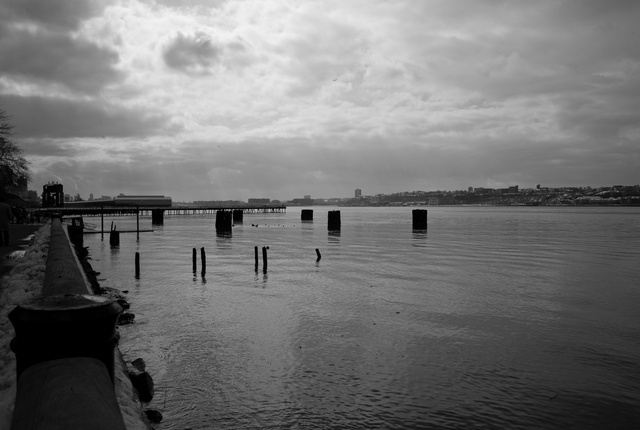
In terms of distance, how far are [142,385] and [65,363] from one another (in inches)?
294

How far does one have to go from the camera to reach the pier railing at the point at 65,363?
7.95 ft

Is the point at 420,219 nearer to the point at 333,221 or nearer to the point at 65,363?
the point at 333,221

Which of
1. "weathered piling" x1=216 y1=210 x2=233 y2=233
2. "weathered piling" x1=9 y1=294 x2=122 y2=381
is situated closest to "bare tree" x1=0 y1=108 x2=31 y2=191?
"weathered piling" x1=216 y1=210 x2=233 y2=233

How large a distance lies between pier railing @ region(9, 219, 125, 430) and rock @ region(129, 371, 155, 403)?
7.17 meters

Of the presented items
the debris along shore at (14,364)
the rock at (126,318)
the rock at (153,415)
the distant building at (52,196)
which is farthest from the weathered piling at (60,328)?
the distant building at (52,196)

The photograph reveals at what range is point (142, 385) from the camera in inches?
371

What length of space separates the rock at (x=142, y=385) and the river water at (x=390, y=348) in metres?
0.28

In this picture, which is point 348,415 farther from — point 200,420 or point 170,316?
point 170,316

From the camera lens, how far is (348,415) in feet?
29.3

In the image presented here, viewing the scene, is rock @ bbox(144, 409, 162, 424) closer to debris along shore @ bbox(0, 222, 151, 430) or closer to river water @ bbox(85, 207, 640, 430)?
river water @ bbox(85, 207, 640, 430)

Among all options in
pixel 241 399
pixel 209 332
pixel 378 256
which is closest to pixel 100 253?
pixel 378 256

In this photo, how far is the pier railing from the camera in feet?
7.95

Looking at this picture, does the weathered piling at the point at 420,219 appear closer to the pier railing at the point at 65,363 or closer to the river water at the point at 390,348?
the river water at the point at 390,348

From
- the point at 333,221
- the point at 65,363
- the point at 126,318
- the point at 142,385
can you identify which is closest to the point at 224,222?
the point at 333,221
